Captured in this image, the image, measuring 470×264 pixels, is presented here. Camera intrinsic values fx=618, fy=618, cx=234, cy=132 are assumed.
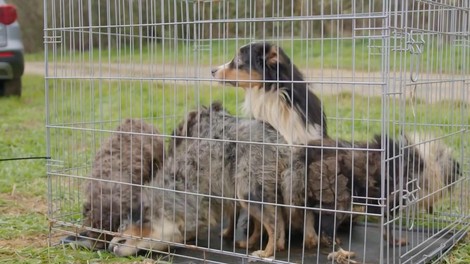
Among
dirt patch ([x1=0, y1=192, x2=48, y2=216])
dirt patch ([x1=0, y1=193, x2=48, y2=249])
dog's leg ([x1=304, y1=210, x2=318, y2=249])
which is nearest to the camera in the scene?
dog's leg ([x1=304, y1=210, x2=318, y2=249])

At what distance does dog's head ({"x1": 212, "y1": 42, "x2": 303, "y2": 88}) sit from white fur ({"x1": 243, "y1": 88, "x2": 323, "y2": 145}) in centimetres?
10

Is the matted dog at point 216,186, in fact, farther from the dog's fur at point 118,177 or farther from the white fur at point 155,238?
the dog's fur at point 118,177

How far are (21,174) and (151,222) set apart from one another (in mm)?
2521

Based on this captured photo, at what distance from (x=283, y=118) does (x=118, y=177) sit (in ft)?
3.83

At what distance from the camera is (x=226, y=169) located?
376cm

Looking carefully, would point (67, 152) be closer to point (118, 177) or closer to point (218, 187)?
point (118, 177)

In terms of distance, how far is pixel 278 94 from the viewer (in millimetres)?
3838

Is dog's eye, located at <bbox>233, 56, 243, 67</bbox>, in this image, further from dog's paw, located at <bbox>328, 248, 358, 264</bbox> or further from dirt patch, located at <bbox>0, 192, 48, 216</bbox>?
dirt patch, located at <bbox>0, 192, 48, 216</bbox>

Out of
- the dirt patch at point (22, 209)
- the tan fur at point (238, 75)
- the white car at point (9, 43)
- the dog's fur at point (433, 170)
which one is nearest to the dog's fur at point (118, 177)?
the dirt patch at point (22, 209)

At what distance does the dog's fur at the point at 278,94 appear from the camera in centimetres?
380

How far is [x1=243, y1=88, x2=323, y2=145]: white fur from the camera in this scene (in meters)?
3.78

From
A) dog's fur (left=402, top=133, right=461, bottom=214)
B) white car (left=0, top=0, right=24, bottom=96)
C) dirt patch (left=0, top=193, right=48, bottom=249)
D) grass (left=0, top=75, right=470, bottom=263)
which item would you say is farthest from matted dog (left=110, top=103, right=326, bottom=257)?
white car (left=0, top=0, right=24, bottom=96)

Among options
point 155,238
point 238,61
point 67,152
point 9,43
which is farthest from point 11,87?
point 155,238

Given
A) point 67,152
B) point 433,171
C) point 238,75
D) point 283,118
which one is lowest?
point 67,152
